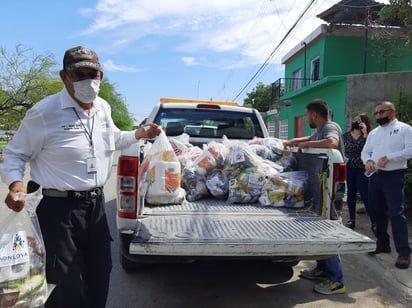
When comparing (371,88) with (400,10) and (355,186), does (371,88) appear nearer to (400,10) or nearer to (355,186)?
(400,10)

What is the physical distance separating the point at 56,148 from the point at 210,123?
10.9 feet

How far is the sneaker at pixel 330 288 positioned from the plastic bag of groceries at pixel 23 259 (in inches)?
102

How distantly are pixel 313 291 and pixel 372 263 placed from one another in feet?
3.63

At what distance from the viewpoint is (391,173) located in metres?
4.16

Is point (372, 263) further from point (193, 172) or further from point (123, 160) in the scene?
point (123, 160)

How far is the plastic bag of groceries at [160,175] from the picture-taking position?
3.50 metres

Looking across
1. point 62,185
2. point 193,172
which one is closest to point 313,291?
point 193,172

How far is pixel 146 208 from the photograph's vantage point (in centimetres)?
348

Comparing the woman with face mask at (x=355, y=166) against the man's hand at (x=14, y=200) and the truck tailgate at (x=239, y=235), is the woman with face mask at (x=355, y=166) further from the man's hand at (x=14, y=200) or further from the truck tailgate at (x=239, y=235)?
the man's hand at (x=14, y=200)

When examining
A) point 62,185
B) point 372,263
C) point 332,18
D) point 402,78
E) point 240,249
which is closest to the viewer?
point 62,185

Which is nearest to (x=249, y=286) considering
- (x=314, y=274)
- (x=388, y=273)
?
(x=314, y=274)

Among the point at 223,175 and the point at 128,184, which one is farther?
the point at 223,175

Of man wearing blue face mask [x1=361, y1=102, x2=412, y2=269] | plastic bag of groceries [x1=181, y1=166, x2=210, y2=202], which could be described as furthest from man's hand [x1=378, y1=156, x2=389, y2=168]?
plastic bag of groceries [x1=181, y1=166, x2=210, y2=202]

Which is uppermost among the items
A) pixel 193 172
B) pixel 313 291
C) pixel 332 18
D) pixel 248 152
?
pixel 332 18
